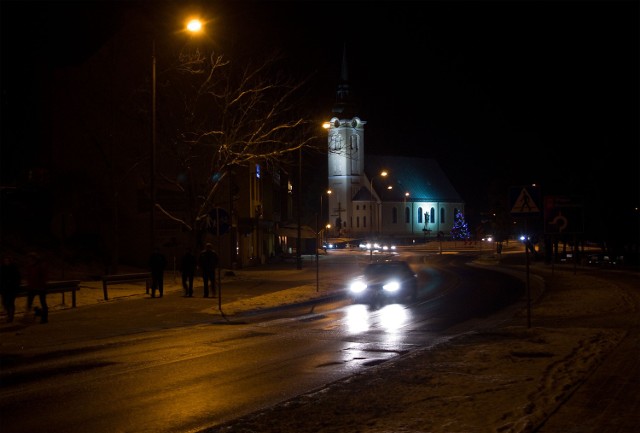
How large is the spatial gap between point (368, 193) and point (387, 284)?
101332 mm

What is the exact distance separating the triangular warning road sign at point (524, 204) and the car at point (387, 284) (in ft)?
33.7

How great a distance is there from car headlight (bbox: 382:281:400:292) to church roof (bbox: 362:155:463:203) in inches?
3967

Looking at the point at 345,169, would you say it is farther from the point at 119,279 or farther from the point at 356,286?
the point at 119,279

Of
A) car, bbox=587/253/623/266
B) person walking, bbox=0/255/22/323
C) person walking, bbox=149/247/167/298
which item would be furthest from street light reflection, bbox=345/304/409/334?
car, bbox=587/253/623/266

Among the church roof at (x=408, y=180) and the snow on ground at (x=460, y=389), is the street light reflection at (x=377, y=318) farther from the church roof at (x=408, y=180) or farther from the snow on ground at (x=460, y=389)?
the church roof at (x=408, y=180)

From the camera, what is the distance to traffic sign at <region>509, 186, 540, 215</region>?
1448 centimetres

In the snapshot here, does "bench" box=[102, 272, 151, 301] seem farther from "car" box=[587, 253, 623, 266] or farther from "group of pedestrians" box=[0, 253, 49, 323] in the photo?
"car" box=[587, 253, 623, 266]

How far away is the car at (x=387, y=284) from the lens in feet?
80.9

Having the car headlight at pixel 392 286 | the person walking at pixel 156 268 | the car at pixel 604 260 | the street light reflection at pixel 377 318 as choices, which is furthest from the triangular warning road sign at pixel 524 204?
the car at pixel 604 260

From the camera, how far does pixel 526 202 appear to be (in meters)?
14.6

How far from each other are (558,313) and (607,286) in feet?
34.6

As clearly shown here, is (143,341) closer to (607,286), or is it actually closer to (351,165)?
(607,286)

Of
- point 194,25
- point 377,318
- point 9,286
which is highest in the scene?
point 194,25

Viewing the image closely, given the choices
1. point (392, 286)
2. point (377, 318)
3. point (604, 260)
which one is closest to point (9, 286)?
point (377, 318)
